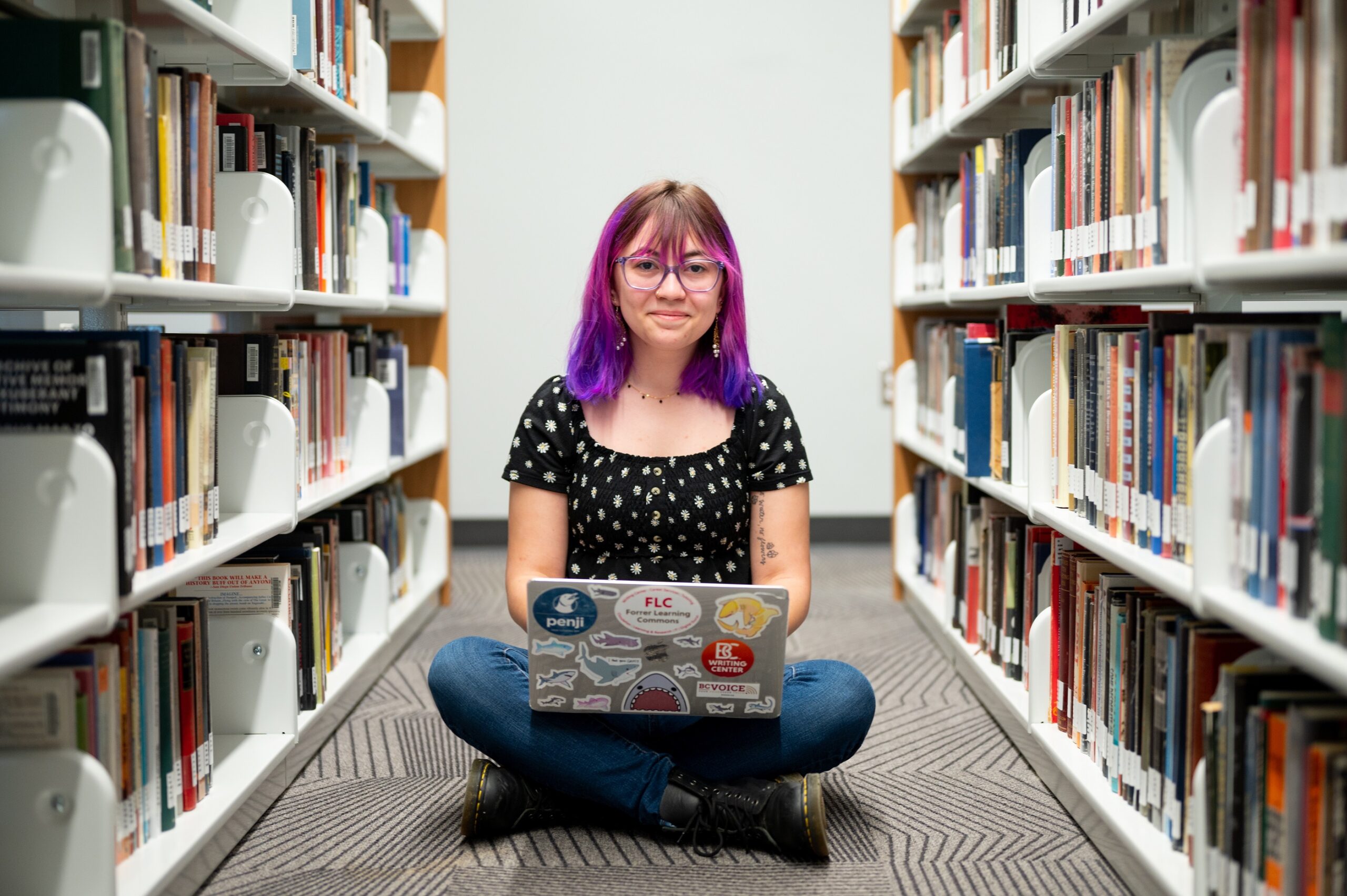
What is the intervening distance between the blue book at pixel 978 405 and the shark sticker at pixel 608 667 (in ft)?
3.71

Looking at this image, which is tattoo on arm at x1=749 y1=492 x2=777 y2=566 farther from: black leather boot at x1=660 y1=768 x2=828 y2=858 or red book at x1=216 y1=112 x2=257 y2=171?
red book at x1=216 y1=112 x2=257 y2=171

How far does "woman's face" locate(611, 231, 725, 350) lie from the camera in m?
1.81

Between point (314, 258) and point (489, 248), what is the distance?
6.55 feet

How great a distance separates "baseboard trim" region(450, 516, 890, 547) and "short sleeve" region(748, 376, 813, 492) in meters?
2.53

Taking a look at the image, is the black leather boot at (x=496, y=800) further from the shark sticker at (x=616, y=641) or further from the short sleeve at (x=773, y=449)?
the short sleeve at (x=773, y=449)

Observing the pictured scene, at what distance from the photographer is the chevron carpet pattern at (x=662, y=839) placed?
168 cm

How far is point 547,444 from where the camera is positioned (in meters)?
1.87

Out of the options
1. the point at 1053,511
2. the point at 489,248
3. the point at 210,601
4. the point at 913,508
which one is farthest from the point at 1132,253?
the point at 489,248

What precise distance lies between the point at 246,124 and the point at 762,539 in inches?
42.2

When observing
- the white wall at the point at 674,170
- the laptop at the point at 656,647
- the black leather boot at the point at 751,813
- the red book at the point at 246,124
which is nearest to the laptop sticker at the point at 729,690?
the laptop at the point at 656,647

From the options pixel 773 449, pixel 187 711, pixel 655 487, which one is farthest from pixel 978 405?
pixel 187 711

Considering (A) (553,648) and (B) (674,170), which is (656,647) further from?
(B) (674,170)

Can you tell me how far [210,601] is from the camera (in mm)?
1926

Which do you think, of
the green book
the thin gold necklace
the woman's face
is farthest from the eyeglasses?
→ the green book
